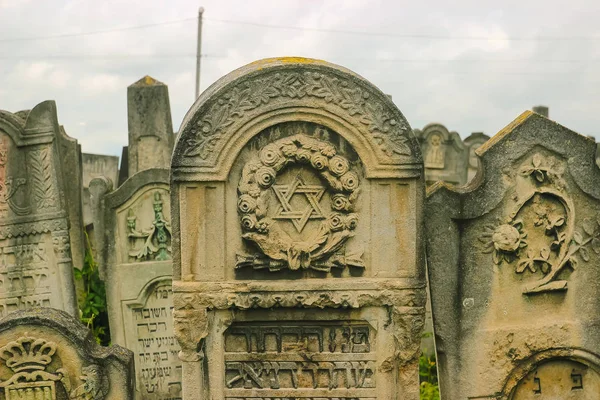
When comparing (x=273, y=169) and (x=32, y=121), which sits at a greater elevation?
(x=32, y=121)

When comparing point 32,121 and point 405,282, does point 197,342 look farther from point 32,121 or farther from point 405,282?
point 32,121

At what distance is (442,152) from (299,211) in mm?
12133

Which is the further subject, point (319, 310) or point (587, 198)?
point (587, 198)

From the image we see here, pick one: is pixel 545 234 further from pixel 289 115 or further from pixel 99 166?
pixel 99 166

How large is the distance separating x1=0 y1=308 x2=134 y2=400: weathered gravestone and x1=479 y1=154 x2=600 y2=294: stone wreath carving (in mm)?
2646

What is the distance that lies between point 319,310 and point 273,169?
3.08 ft

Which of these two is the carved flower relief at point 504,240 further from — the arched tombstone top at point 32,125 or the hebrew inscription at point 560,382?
the arched tombstone top at point 32,125

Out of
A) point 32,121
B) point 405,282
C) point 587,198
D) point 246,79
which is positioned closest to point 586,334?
point 587,198

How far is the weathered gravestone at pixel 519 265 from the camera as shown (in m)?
6.05

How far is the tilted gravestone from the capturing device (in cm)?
864

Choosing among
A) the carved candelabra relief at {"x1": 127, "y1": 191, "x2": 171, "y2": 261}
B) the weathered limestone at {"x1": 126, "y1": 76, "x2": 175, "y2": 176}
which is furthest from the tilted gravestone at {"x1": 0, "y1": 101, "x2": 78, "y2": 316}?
the weathered limestone at {"x1": 126, "y1": 76, "x2": 175, "y2": 176}

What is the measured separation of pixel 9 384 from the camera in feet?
19.9

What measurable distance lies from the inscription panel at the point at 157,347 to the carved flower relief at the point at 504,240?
3.83m

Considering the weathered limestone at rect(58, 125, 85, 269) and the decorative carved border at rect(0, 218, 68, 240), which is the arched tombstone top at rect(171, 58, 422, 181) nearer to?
the decorative carved border at rect(0, 218, 68, 240)
